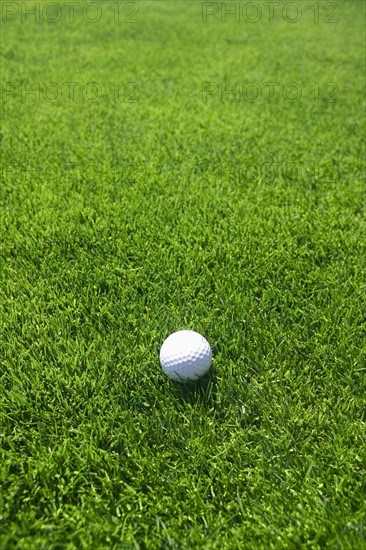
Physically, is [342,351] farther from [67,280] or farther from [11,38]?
[11,38]

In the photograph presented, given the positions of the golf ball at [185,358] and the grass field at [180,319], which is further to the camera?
the golf ball at [185,358]

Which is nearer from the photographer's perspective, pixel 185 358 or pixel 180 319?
pixel 185 358

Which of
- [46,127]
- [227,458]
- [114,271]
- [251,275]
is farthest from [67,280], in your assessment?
[46,127]

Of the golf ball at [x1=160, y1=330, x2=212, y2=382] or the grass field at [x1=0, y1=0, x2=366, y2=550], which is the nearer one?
the grass field at [x1=0, y1=0, x2=366, y2=550]
